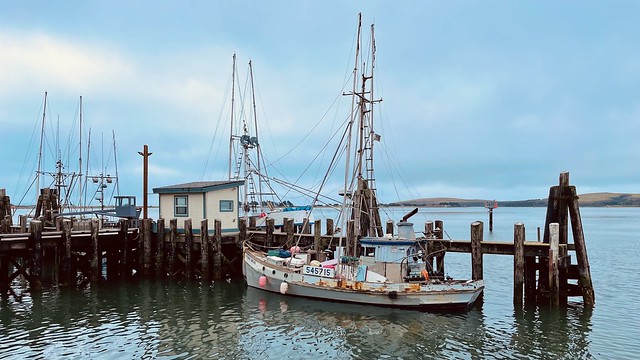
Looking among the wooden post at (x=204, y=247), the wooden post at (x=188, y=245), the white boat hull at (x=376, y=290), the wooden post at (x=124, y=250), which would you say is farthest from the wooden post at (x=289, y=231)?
the wooden post at (x=124, y=250)

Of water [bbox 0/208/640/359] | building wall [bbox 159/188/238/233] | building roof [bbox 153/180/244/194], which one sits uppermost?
building roof [bbox 153/180/244/194]

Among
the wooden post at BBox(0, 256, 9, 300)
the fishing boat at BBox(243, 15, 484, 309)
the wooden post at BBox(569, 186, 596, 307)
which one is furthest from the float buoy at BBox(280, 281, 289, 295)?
the wooden post at BBox(0, 256, 9, 300)

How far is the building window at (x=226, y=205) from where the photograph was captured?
29.6 meters

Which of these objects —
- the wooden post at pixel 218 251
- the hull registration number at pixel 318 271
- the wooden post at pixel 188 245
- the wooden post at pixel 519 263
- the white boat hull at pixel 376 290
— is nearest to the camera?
the white boat hull at pixel 376 290

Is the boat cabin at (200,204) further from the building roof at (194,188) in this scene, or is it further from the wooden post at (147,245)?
the wooden post at (147,245)

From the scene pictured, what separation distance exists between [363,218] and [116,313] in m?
12.5

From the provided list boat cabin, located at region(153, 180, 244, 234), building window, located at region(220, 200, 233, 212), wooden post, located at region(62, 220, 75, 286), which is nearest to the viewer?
wooden post, located at region(62, 220, 75, 286)

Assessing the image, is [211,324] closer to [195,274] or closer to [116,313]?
[116,313]

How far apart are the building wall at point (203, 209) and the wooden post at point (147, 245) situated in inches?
60.0

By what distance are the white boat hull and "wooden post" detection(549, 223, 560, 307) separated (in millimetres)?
2788

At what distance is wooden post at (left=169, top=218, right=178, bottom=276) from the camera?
28.0m

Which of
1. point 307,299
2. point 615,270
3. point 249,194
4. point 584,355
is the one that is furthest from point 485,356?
point 249,194

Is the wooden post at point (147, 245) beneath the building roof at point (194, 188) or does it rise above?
beneath

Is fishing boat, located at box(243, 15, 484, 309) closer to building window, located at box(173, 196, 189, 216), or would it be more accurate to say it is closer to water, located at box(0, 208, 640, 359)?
water, located at box(0, 208, 640, 359)
